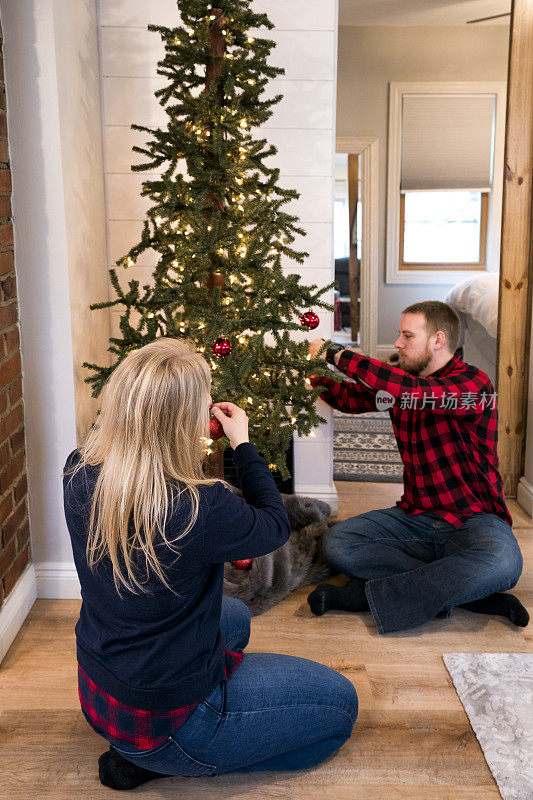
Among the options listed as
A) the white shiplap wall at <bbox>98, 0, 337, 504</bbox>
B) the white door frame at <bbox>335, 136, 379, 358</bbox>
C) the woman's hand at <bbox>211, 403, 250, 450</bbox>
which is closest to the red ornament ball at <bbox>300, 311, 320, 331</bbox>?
the white shiplap wall at <bbox>98, 0, 337, 504</bbox>

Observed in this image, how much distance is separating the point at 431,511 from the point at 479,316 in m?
2.64

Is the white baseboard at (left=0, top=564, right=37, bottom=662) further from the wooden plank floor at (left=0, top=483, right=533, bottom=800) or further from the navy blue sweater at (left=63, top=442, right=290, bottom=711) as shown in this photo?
the navy blue sweater at (left=63, top=442, right=290, bottom=711)

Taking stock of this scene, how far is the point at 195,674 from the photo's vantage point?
1560 millimetres

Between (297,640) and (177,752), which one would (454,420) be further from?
(177,752)

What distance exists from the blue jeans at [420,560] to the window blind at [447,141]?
513cm

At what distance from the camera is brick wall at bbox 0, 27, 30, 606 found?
2303mm

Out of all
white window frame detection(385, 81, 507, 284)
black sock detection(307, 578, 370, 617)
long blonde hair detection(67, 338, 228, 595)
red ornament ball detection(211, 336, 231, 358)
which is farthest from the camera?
white window frame detection(385, 81, 507, 284)

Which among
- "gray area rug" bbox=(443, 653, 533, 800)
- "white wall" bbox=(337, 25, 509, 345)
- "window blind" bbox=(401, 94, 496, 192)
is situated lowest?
"gray area rug" bbox=(443, 653, 533, 800)

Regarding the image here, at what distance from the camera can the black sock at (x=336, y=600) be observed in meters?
2.56

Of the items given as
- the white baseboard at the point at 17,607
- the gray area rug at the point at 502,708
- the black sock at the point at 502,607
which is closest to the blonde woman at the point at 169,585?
the gray area rug at the point at 502,708

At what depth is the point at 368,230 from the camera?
277 inches

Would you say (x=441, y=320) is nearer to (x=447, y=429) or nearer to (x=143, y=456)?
(x=447, y=429)

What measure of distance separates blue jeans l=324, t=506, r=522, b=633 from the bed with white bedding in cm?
240

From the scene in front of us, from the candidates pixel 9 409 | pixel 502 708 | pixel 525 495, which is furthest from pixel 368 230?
pixel 502 708
